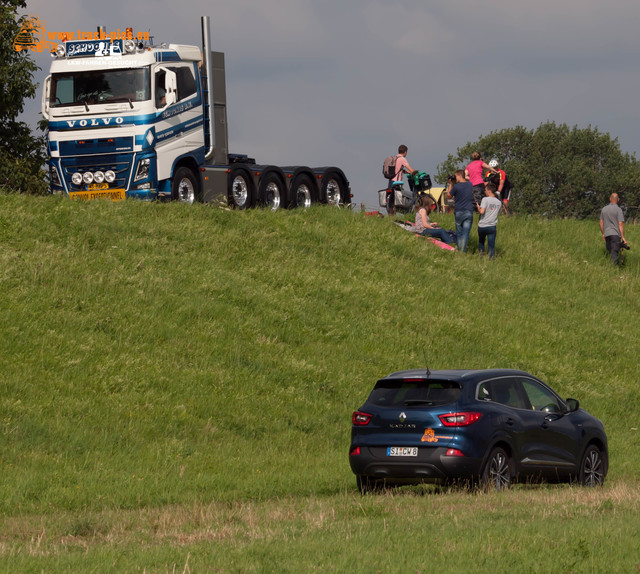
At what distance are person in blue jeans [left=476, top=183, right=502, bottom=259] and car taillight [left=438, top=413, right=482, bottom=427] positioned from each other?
1598 cm

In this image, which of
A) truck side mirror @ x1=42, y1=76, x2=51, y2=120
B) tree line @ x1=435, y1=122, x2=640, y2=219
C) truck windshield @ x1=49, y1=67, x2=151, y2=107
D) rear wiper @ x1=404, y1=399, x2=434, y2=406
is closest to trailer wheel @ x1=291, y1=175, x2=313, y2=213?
truck windshield @ x1=49, y1=67, x2=151, y2=107

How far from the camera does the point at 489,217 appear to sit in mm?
27297

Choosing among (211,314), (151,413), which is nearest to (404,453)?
(151,413)

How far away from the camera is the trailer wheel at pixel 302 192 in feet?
92.3

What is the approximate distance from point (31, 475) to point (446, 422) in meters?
4.88

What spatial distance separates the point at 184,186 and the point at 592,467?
47.5 ft

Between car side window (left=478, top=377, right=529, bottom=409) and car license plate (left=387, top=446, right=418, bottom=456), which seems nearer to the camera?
car license plate (left=387, top=446, right=418, bottom=456)

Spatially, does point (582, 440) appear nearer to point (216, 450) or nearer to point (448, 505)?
point (448, 505)

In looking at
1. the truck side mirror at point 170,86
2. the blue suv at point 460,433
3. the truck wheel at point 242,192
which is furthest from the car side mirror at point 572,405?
the truck wheel at point 242,192

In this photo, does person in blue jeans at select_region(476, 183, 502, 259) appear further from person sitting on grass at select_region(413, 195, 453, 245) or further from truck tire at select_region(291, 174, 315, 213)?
truck tire at select_region(291, 174, 315, 213)

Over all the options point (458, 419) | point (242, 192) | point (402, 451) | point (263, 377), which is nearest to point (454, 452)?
point (458, 419)

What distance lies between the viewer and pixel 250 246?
79.8 ft

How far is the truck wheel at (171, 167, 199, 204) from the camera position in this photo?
24.7 m

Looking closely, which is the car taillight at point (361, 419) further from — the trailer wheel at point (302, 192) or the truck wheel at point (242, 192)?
the trailer wheel at point (302, 192)
